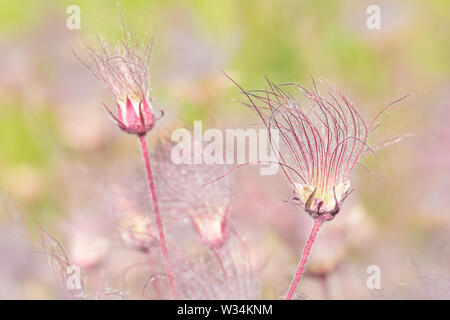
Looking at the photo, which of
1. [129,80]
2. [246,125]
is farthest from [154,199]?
[246,125]

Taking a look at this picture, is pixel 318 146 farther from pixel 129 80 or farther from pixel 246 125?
pixel 246 125

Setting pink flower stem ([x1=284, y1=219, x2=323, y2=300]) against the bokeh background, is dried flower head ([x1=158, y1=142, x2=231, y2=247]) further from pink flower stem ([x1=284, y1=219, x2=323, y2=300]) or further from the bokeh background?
pink flower stem ([x1=284, y1=219, x2=323, y2=300])

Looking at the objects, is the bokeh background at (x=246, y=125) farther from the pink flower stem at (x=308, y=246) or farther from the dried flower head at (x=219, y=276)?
the pink flower stem at (x=308, y=246)

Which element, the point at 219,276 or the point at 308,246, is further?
the point at 219,276

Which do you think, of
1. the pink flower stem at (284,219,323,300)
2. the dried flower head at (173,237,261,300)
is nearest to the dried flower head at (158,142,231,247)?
the dried flower head at (173,237,261,300)

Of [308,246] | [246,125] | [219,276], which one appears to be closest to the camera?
[308,246]
